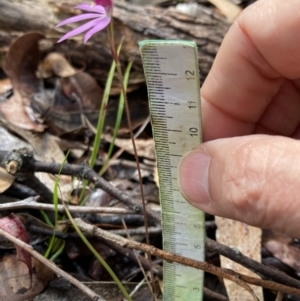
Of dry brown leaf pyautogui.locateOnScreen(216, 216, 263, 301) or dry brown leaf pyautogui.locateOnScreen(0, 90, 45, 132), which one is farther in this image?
dry brown leaf pyautogui.locateOnScreen(0, 90, 45, 132)

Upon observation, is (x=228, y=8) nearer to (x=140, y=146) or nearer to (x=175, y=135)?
(x=140, y=146)

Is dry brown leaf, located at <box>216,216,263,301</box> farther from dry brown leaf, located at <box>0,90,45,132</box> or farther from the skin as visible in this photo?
dry brown leaf, located at <box>0,90,45,132</box>

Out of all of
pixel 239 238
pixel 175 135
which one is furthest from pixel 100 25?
pixel 239 238

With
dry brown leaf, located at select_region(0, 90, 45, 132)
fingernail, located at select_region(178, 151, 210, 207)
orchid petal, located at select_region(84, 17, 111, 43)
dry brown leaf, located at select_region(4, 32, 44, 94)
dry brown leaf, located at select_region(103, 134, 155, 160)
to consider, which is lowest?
dry brown leaf, located at select_region(103, 134, 155, 160)

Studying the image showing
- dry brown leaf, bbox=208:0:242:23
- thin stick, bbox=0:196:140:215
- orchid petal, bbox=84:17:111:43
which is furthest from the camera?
dry brown leaf, bbox=208:0:242:23

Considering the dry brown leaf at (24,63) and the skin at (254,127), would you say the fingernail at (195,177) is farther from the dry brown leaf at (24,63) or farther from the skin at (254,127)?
the dry brown leaf at (24,63)

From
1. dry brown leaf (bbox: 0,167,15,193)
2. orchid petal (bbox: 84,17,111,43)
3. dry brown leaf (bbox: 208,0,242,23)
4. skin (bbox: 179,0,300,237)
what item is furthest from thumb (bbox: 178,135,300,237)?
dry brown leaf (bbox: 208,0,242,23)

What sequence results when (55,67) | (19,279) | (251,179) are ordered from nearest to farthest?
(251,179)
(19,279)
(55,67)
